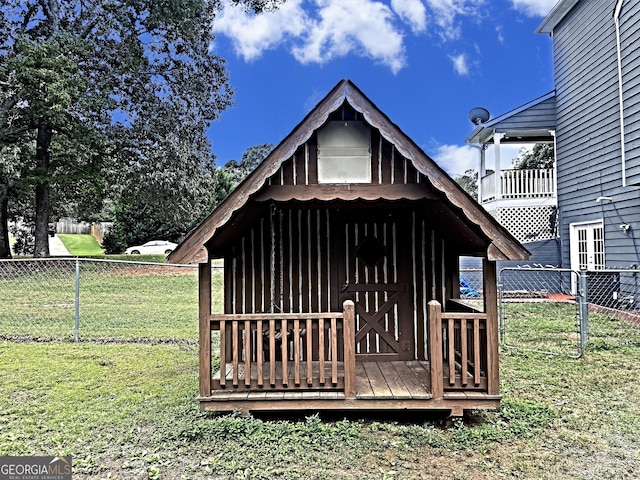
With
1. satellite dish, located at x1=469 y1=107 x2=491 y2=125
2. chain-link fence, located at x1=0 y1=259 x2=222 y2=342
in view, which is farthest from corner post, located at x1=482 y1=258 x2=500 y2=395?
satellite dish, located at x1=469 y1=107 x2=491 y2=125

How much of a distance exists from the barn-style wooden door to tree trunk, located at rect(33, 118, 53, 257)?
1612cm

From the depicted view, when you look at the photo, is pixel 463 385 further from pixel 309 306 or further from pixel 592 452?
pixel 309 306

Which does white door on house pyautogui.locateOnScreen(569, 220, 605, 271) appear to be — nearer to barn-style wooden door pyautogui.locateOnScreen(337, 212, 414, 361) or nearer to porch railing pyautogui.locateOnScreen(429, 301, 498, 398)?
barn-style wooden door pyautogui.locateOnScreen(337, 212, 414, 361)

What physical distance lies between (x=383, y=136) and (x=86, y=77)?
1731 cm

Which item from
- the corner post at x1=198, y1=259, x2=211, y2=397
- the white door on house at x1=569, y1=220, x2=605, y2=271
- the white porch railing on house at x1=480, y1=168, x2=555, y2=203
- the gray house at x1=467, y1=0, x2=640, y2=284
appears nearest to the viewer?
the corner post at x1=198, y1=259, x2=211, y2=397

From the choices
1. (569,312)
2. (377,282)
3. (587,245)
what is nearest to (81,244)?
(587,245)

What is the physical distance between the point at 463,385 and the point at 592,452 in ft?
3.58

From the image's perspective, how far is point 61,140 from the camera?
53.8 feet

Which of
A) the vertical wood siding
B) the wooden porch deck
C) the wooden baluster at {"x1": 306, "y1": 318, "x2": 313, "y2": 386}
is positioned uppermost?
the vertical wood siding

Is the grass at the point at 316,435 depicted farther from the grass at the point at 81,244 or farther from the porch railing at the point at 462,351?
the grass at the point at 81,244

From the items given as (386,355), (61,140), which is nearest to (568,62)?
(386,355)

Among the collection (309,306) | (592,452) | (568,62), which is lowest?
(592,452)

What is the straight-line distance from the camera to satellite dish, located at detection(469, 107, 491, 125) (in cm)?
1486

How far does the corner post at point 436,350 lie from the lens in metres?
4.11
